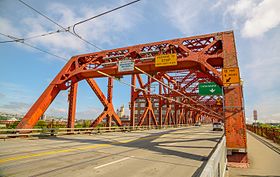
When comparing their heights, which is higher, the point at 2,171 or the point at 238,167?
the point at 2,171

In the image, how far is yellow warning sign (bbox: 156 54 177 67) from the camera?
16.2 metres

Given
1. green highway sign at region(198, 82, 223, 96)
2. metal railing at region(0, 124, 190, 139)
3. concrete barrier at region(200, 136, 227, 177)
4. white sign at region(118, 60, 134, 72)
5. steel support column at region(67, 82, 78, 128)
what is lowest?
metal railing at region(0, 124, 190, 139)

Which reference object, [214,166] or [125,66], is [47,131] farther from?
[214,166]

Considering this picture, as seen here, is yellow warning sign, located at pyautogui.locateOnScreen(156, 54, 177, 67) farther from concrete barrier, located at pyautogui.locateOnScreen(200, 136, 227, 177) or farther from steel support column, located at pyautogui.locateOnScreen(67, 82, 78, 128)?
steel support column, located at pyautogui.locateOnScreen(67, 82, 78, 128)

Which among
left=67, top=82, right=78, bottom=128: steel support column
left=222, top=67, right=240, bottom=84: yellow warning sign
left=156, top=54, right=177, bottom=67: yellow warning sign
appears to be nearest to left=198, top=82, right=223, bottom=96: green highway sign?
left=156, top=54, right=177, bottom=67: yellow warning sign

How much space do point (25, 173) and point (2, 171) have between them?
842mm

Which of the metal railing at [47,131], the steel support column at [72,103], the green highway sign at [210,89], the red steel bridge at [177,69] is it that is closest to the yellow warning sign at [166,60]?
the red steel bridge at [177,69]

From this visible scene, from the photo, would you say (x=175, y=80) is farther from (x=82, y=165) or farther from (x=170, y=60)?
(x=82, y=165)

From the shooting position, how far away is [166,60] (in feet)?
54.1

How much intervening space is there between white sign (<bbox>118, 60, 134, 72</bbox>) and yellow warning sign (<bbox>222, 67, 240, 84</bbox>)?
25.8 feet

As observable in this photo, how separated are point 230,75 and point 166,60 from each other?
5.88 metres

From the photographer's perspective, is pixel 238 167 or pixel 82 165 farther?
pixel 238 167

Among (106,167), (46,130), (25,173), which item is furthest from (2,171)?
(46,130)

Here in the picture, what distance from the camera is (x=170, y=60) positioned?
16.3 meters
